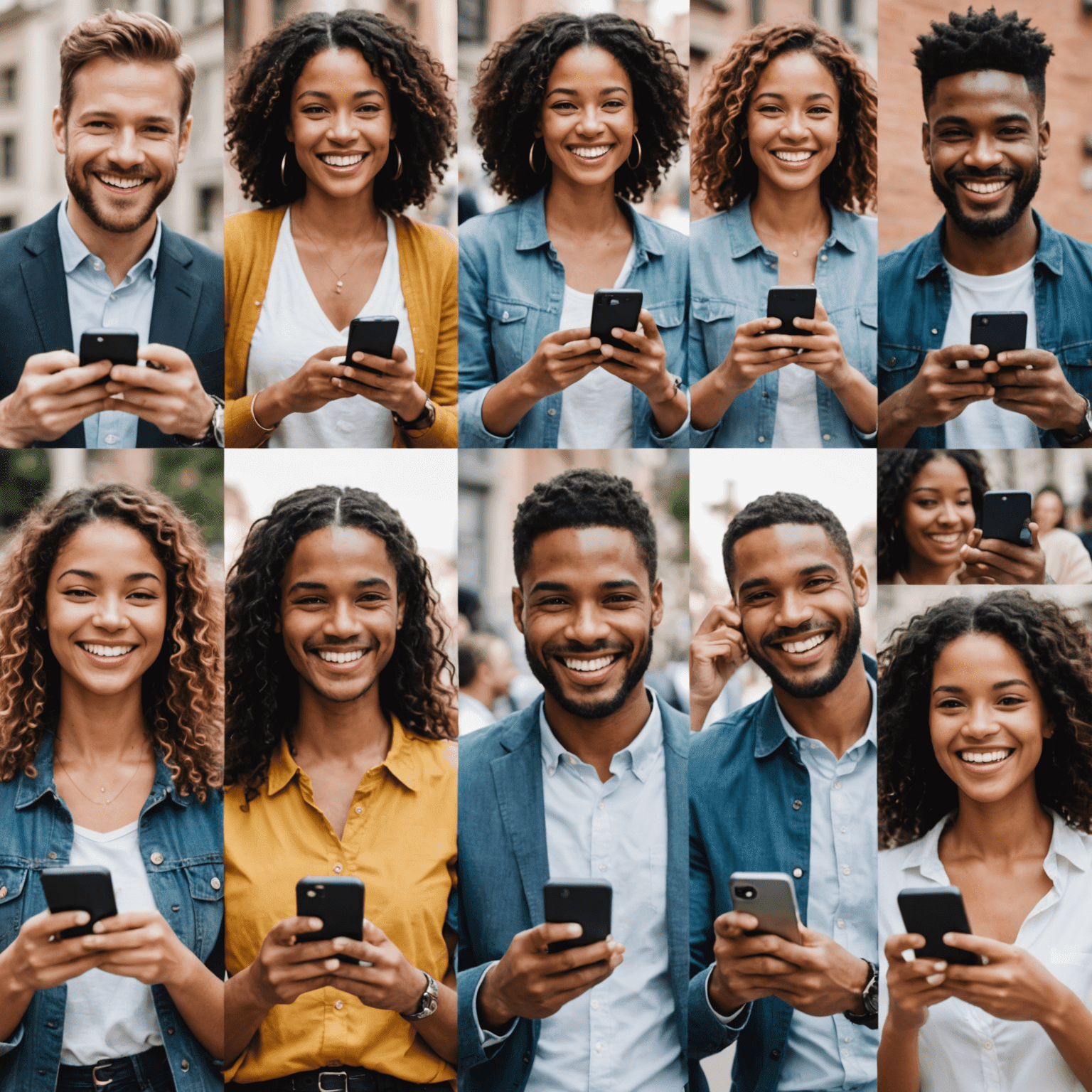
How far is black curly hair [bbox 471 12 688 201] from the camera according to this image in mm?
4141

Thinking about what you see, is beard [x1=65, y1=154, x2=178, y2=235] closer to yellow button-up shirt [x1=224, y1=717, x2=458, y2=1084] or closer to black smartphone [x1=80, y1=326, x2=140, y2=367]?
black smartphone [x1=80, y1=326, x2=140, y2=367]

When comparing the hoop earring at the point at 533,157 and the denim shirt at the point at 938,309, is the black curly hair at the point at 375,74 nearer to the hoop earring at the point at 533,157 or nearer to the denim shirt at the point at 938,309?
the hoop earring at the point at 533,157

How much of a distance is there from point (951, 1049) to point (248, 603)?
2.68 meters

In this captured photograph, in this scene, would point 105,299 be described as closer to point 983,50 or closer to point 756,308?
point 756,308

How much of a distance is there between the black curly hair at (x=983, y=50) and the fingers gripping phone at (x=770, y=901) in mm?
2595

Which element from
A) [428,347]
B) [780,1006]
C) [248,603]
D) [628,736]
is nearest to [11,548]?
[248,603]

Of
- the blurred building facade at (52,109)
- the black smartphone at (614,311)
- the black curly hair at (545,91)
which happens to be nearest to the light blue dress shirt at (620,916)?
the black smartphone at (614,311)

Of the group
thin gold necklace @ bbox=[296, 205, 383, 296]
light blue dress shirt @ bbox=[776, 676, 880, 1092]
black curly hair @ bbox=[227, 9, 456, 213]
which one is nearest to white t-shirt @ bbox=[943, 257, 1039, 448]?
light blue dress shirt @ bbox=[776, 676, 880, 1092]

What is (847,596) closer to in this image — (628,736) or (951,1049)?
(628,736)

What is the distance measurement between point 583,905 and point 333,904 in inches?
29.5

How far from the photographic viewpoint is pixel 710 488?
424 centimetres

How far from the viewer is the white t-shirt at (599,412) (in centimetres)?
425

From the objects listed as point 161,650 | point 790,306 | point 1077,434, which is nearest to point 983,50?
point 790,306

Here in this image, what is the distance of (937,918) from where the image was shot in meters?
3.87
